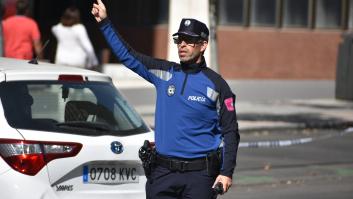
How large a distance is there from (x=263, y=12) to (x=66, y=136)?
23.5 metres

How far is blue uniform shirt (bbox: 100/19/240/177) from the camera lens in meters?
6.38

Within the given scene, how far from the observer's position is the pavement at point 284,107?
18.4 meters

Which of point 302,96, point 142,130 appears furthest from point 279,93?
point 142,130

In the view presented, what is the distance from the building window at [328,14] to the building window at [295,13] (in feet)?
1.26

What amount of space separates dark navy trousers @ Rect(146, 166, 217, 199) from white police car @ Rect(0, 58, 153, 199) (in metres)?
1.07

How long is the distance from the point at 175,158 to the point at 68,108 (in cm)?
172

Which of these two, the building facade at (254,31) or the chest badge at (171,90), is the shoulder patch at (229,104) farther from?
the building facade at (254,31)

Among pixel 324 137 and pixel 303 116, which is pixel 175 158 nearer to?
pixel 324 137

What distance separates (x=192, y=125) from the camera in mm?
6391

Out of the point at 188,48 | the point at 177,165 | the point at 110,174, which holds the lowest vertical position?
the point at 110,174

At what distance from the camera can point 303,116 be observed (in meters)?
19.5

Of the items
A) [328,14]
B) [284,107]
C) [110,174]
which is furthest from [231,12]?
[110,174]

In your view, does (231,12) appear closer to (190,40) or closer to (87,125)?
(87,125)

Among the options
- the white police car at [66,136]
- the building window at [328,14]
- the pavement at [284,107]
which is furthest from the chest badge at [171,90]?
the building window at [328,14]
